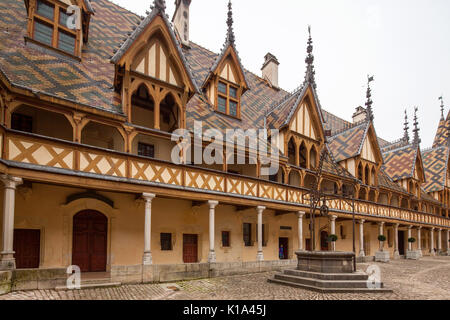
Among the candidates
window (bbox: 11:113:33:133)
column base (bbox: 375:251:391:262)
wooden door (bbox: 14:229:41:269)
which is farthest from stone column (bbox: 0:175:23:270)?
column base (bbox: 375:251:391:262)

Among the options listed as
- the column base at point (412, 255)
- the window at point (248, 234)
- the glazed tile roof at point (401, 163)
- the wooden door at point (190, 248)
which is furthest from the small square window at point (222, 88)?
the column base at point (412, 255)

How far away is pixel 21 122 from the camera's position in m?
12.1

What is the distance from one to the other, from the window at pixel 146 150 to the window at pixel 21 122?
415 cm

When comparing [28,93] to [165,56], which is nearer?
[28,93]

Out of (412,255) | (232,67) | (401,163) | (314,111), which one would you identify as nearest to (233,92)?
(232,67)

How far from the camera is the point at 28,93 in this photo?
34.9 feet

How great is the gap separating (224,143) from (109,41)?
7.36 m

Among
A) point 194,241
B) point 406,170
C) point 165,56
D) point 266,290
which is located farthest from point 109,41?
point 406,170

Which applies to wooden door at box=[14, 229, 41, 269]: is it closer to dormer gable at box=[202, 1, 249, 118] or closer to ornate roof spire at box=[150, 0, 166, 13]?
ornate roof spire at box=[150, 0, 166, 13]

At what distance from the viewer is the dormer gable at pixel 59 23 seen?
513 inches

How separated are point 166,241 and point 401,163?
26473mm

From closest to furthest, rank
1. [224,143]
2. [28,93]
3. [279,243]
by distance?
1. [28,93]
2. [224,143]
3. [279,243]

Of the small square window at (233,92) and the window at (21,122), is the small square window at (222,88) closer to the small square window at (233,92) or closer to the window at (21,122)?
the small square window at (233,92)

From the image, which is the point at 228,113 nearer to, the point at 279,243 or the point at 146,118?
the point at 146,118
